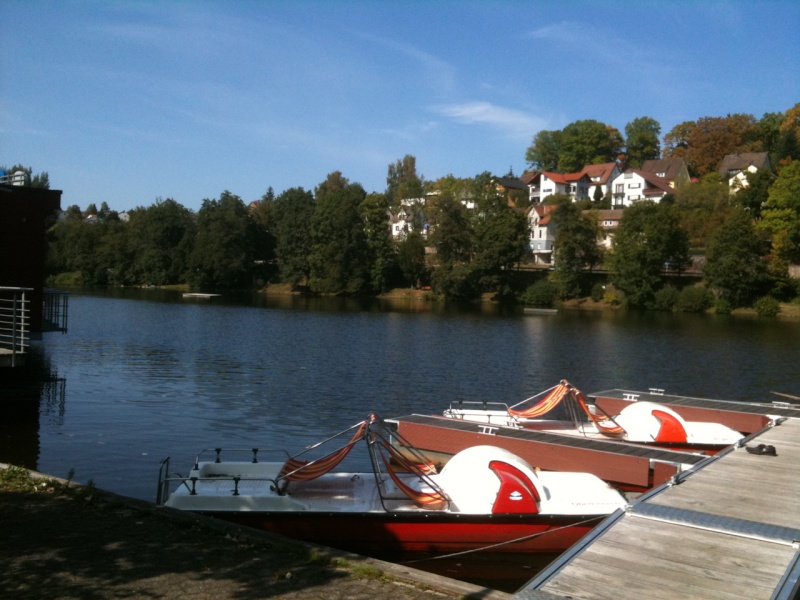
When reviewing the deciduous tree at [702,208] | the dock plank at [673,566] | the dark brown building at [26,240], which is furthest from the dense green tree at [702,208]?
the dock plank at [673,566]

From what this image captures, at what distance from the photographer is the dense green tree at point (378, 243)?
99500 mm

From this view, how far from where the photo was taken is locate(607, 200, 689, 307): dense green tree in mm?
82562

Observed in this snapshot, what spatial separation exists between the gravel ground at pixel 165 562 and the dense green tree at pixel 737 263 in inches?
3014

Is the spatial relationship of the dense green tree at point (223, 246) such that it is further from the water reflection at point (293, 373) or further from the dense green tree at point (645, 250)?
the dense green tree at point (645, 250)

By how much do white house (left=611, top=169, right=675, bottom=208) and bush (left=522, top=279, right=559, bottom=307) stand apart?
3803 cm

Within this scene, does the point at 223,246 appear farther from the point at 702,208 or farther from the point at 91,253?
the point at 702,208

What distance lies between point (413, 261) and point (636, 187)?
146 ft

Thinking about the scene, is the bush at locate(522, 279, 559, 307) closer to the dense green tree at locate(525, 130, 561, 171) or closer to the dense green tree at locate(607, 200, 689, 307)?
the dense green tree at locate(607, 200, 689, 307)

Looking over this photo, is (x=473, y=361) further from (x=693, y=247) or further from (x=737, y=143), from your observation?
(x=737, y=143)

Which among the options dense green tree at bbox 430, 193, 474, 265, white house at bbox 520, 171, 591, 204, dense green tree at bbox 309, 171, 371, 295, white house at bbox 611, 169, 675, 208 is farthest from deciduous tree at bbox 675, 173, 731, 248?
dense green tree at bbox 309, 171, 371, 295

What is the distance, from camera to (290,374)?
30.4 meters

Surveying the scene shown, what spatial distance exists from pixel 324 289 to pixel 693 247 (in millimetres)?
45440

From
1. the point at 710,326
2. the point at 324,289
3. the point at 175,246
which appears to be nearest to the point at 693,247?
the point at 710,326

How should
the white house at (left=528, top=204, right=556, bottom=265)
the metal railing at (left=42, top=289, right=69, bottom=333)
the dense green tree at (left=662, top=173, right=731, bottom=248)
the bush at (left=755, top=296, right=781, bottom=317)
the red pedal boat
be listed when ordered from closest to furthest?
the red pedal boat → the metal railing at (left=42, top=289, right=69, bottom=333) → the bush at (left=755, top=296, right=781, bottom=317) → the dense green tree at (left=662, top=173, right=731, bottom=248) → the white house at (left=528, top=204, right=556, bottom=265)
